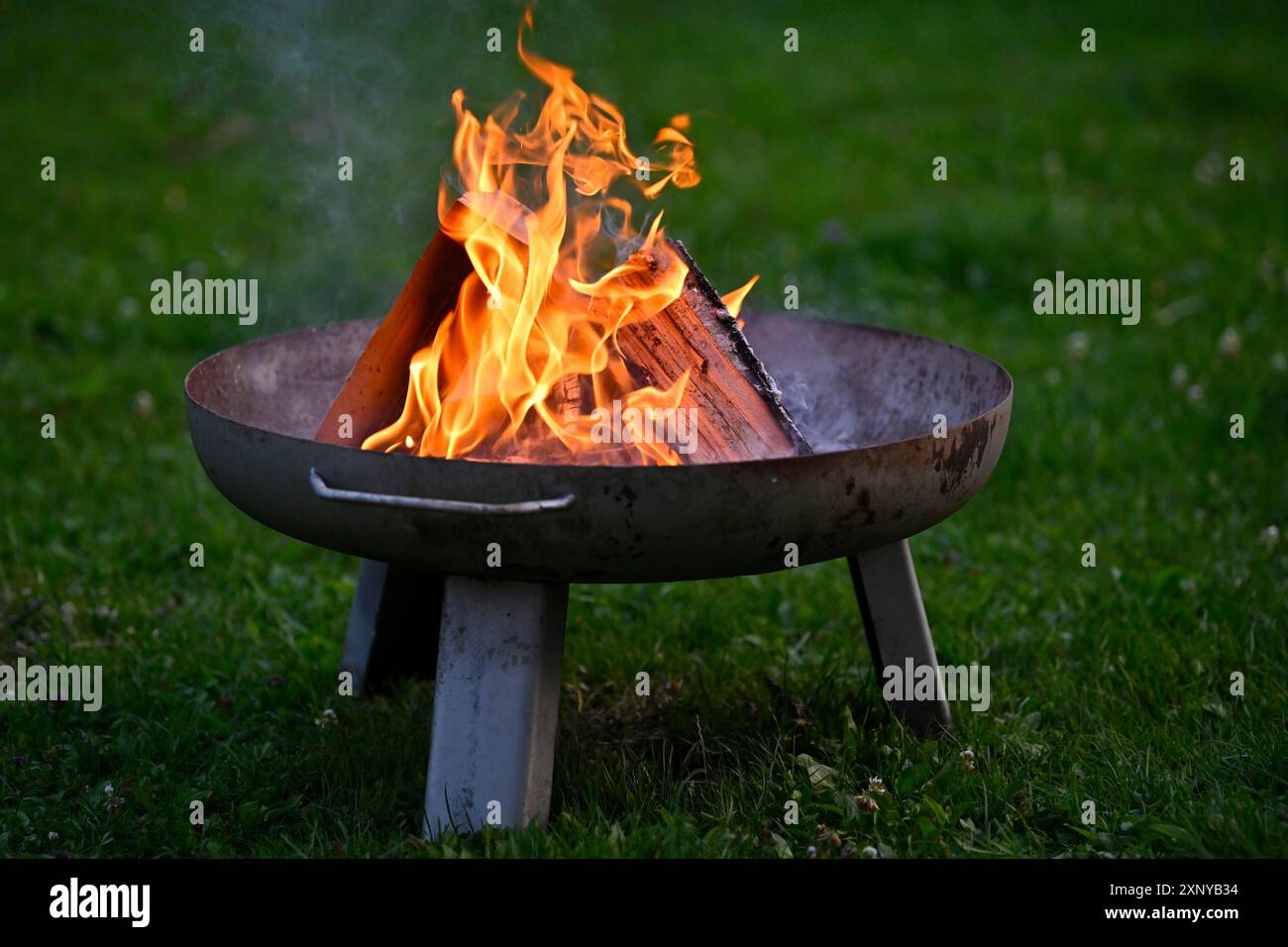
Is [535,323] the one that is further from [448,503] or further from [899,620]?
[899,620]

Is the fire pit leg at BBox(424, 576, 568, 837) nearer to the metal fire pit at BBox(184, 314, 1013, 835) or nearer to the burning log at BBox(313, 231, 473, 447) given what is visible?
the metal fire pit at BBox(184, 314, 1013, 835)

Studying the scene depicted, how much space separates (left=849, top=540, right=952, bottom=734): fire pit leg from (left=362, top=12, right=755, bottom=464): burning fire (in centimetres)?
67

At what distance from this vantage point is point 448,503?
2.50 metres

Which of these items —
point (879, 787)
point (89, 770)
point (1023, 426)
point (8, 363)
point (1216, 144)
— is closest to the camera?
point (879, 787)

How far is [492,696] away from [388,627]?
950mm

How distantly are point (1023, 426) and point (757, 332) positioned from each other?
6.33 feet

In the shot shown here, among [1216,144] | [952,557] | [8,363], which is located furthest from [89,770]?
[1216,144]

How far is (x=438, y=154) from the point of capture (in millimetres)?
8422

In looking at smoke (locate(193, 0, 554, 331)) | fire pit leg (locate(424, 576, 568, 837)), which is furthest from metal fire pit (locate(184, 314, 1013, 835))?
smoke (locate(193, 0, 554, 331))

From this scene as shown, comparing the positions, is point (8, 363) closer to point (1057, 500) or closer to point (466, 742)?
point (466, 742)

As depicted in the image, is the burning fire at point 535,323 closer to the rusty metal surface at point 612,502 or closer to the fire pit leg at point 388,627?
the rusty metal surface at point 612,502

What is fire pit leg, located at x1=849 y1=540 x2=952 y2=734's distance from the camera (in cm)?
331

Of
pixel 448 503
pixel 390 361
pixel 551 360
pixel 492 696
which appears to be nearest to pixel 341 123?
pixel 390 361

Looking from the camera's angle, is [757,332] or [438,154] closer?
[757,332]
